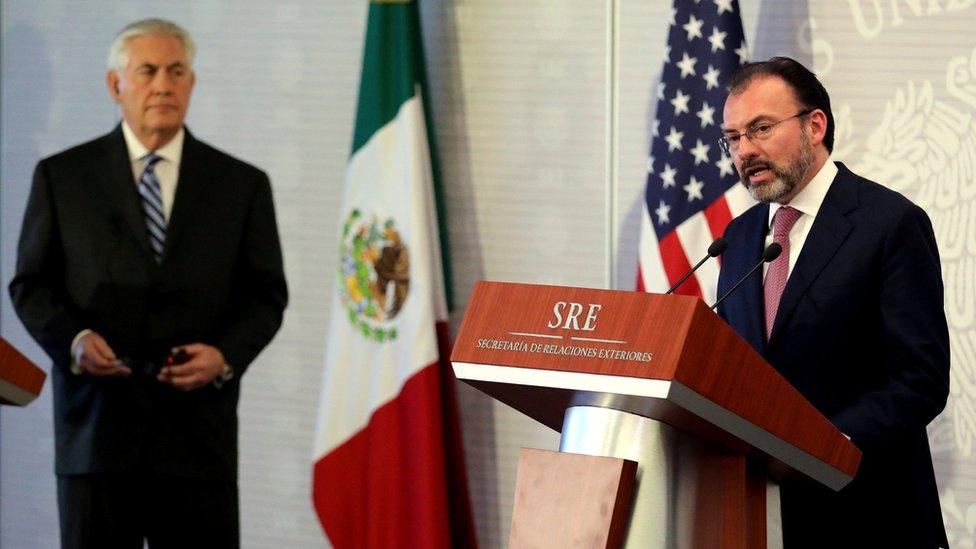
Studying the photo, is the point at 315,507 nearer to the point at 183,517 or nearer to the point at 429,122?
the point at 183,517

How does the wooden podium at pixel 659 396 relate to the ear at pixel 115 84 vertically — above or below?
below

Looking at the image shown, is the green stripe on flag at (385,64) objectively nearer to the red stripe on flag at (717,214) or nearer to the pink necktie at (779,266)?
the red stripe on flag at (717,214)

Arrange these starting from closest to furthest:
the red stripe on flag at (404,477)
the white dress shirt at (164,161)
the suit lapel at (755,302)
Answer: the suit lapel at (755,302), the white dress shirt at (164,161), the red stripe on flag at (404,477)

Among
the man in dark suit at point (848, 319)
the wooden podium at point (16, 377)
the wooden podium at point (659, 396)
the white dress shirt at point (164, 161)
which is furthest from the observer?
the white dress shirt at point (164, 161)

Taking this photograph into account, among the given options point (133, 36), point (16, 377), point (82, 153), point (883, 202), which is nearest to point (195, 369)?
point (16, 377)

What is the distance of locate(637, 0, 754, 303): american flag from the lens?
4.23 m

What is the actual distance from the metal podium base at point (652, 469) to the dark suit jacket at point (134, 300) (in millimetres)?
2043

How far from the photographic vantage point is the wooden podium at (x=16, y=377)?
3.05 m

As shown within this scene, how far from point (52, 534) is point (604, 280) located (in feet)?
8.58

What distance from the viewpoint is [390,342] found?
4723 mm

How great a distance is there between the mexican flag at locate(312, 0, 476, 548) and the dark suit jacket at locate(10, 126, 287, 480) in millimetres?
765

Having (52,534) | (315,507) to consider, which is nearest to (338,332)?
(315,507)

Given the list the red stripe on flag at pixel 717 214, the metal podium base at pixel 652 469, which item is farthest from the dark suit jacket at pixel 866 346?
the red stripe on flag at pixel 717 214

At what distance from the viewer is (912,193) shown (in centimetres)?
424
